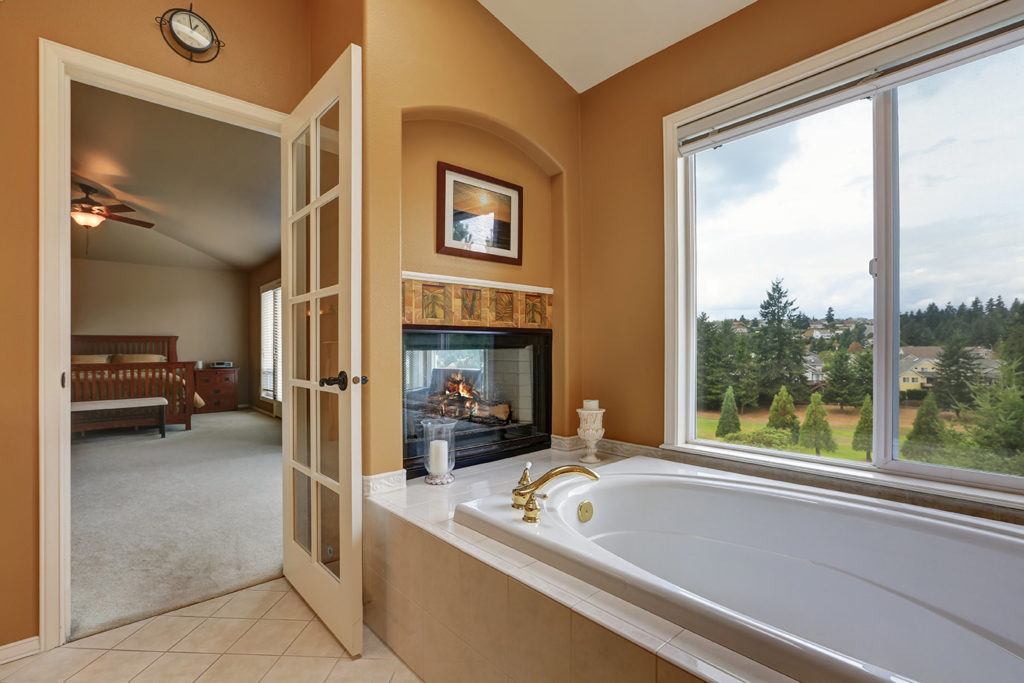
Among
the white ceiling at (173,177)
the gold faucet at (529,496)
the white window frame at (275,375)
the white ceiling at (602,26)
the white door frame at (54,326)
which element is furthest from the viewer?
the white window frame at (275,375)

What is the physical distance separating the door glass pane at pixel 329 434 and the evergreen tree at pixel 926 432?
207cm

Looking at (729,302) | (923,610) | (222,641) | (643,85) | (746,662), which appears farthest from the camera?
(643,85)

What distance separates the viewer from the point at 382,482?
1.96 meters

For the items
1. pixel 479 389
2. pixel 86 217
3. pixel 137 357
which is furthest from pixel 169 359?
pixel 479 389

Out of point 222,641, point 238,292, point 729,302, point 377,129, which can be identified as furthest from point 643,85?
point 238,292

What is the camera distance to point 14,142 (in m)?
1.68

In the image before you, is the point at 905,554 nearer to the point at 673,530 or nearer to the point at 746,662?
the point at 673,530

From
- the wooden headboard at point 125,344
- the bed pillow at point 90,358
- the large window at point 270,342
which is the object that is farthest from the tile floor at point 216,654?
the wooden headboard at point 125,344

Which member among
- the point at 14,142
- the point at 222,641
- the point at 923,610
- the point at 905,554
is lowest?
the point at 222,641

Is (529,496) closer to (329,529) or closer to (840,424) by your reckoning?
(329,529)

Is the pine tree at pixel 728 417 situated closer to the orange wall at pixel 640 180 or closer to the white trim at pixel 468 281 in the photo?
the orange wall at pixel 640 180

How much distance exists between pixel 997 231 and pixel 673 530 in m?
1.48

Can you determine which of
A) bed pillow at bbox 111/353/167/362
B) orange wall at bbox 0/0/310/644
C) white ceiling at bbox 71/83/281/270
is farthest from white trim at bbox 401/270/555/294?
bed pillow at bbox 111/353/167/362

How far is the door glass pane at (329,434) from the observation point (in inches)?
73.2
